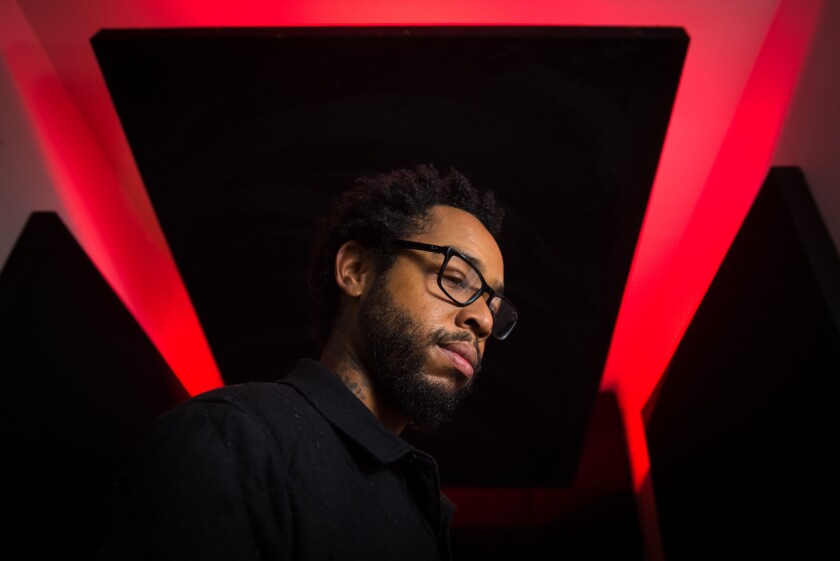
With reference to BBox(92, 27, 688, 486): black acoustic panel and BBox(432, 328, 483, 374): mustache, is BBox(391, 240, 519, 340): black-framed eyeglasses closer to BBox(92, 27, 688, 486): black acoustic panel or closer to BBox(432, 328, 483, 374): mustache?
BBox(432, 328, 483, 374): mustache

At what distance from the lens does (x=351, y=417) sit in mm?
985

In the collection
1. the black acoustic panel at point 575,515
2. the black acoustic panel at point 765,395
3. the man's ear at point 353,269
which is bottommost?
the black acoustic panel at point 575,515

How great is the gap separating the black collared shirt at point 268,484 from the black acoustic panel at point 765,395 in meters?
0.70

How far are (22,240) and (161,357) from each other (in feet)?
2.10

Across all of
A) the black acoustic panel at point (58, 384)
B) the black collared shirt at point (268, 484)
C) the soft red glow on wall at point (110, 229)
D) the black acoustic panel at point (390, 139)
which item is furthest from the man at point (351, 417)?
the soft red glow on wall at point (110, 229)

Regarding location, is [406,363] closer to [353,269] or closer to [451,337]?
[451,337]

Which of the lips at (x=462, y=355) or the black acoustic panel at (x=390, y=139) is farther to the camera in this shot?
the black acoustic panel at (x=390, y=139)

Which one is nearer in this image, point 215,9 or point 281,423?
point 281,423

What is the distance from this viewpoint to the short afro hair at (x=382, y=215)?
1267 mm

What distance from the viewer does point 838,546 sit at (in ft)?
3.15

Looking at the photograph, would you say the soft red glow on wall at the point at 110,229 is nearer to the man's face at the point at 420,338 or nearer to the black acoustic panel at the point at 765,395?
the man's face at the point at 420,338

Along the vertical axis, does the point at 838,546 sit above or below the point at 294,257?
below

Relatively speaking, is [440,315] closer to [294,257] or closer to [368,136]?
[368,136]

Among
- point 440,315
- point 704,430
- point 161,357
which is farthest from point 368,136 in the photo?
point 704,430
